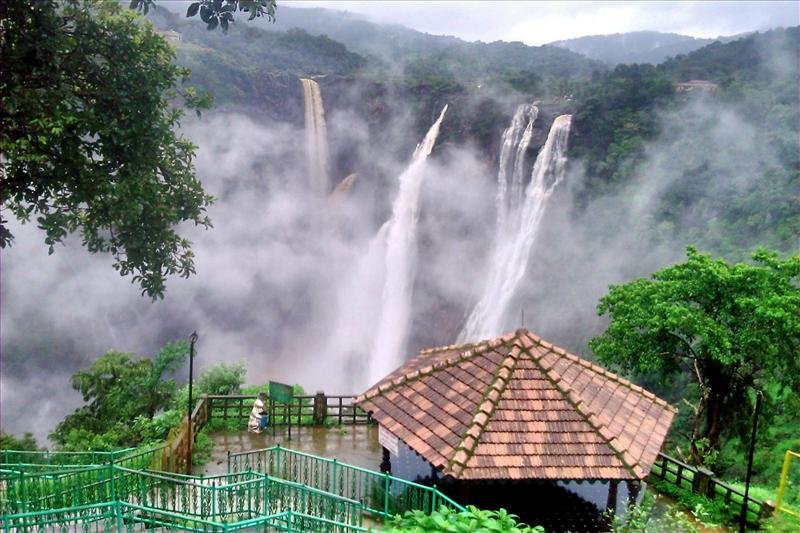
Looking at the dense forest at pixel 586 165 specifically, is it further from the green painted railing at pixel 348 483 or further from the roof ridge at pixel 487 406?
the roof ridge at pixel 487 406

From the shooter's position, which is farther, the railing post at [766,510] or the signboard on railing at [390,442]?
the signboard on railing at [390,442]

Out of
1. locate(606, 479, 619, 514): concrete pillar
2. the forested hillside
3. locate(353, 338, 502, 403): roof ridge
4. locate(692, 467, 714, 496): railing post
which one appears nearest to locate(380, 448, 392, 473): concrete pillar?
locate(353, 338, 502, 403): roof ridge

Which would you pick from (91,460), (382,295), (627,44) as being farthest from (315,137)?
(627,44)

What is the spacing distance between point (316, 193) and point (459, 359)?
3481cm

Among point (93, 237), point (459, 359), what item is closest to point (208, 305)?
point (93, 237)

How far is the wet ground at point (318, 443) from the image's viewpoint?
1234 centimetres

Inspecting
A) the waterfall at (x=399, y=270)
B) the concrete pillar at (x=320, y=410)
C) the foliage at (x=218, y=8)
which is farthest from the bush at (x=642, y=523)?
the waterfall at (x=399, y=270)

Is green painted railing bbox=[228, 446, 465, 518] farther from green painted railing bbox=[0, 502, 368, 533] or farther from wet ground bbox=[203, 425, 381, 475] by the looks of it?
green painted railing bbox=[0, 502, 368, 533]

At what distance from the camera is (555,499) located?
973cm

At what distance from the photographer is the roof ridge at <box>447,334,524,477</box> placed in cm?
853

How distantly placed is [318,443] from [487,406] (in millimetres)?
5041

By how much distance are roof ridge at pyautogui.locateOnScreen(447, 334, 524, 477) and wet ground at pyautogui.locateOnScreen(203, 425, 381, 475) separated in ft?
11.7

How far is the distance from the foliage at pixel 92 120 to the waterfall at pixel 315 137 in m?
33.0

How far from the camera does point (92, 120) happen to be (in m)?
9.37
